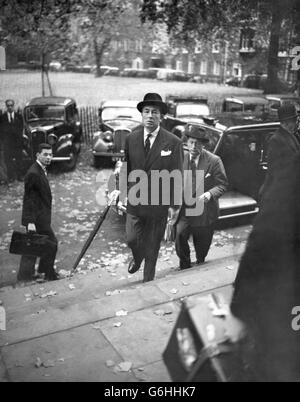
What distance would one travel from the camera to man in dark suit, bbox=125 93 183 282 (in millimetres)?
4809

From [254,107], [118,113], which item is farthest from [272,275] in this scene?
[118,113]

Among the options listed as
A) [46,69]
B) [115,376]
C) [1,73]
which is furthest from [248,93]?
[115,376]

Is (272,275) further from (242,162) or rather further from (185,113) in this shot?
(185,113)

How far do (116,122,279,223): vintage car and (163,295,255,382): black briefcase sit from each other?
13.0 feet

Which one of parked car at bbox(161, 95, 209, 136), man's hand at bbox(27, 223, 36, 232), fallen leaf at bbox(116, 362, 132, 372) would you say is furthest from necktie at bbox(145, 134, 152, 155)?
parked car at bbox(161, 95, 209, 136)

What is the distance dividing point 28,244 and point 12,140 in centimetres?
152

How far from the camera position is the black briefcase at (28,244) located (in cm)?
520

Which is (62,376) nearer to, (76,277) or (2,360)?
(2,360)

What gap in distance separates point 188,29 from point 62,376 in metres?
4.35

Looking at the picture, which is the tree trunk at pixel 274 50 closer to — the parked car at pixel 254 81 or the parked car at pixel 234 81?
the parked car at pixel 254 81

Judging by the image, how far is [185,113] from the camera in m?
7.68

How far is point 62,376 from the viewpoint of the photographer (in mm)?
3217

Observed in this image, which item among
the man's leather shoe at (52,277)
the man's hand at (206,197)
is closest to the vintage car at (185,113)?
the man's hand at (206,197)

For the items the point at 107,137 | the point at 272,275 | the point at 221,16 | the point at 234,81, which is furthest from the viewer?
the point at 107,137
